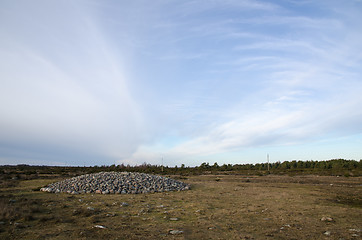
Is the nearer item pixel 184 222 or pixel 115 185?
pixel 184 222

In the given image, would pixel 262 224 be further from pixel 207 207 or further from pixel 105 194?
pixel 105 194

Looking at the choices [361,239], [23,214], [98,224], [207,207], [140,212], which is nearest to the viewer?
[361,239]

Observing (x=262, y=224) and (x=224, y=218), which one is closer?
(x=262, y=224)

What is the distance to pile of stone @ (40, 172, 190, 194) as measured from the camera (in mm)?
16078

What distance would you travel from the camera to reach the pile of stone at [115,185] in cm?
1608

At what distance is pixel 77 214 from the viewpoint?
29.4 feet

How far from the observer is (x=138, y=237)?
6203 millimetres

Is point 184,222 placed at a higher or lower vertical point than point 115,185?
lower

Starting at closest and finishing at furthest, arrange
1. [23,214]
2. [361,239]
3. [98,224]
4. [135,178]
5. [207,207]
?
[361,239] → [98,224] → [23,214] → [207,207] → [135,178]

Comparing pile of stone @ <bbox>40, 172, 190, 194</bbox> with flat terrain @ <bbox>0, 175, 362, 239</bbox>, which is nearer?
flat terrain @ <bbox>0, 175, 362, 239</bbox>

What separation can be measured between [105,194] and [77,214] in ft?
21.3

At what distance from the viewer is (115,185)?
55.3 ft

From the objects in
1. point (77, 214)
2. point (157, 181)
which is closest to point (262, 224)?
point (77, 214)

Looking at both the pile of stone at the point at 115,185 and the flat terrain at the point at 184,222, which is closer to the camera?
the flat terrain at the point at 184,222
